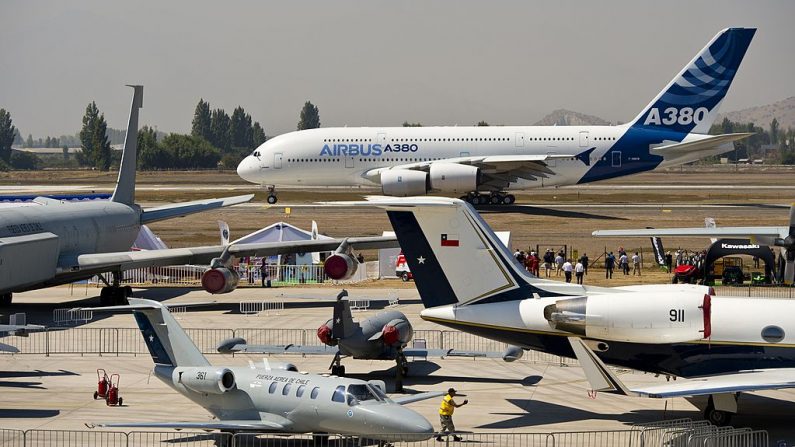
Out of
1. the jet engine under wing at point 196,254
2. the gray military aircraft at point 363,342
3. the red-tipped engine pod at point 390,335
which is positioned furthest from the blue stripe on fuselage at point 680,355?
the jet engine under wing at point 196,254

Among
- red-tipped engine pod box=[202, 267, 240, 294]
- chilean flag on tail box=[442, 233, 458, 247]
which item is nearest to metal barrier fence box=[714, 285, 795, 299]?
red-tipped engine pod box=[202, 267, 240, 294]

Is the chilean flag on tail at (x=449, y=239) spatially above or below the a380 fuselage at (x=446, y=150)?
below

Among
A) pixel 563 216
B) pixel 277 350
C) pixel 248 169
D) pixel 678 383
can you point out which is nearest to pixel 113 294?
pixel 277 350

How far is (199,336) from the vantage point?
36219mm

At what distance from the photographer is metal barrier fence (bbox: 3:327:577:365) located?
34094mm

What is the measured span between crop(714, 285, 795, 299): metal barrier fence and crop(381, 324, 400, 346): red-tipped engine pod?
841 inches

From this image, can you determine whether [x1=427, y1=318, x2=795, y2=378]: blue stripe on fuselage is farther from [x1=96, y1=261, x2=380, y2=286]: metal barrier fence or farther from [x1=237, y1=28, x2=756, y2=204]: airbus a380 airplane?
[x1=237, y1=28, x2=756, y2=204]: airbus a380 airplane

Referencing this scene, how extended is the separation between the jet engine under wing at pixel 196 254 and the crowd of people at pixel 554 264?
953 cm

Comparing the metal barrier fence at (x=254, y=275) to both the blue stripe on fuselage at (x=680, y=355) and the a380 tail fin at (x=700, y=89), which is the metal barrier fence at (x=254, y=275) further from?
the a380 tail fin at (x=700, y=89)

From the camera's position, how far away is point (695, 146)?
238ft

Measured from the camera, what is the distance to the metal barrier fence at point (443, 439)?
71.6 feet

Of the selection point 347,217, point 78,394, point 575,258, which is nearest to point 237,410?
point 78,394

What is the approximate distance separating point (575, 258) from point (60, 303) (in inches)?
951

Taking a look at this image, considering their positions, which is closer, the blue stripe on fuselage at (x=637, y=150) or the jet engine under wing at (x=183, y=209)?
the jet engine under wing at (x=183, y=209)
